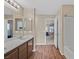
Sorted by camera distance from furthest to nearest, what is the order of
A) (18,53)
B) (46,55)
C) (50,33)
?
1. (50,33)
2. (46,55)
3. (18,53)

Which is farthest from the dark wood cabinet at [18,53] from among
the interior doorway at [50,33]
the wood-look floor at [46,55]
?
the interior doorway at [50,33]

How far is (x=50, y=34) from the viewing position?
34.3ft

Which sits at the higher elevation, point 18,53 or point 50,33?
point 50,33

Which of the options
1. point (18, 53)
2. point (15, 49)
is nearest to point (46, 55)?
point (18, 53)

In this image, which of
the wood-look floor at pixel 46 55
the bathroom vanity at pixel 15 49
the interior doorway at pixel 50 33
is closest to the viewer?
the bathroom vanity at pixel 15 49

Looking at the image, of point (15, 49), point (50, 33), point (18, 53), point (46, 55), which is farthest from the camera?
point (50, 33)

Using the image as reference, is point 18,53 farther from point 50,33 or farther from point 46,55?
point 50,33

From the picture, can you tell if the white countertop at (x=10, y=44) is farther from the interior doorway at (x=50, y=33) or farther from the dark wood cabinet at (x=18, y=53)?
the interior doorway at (x=50, y=33)
